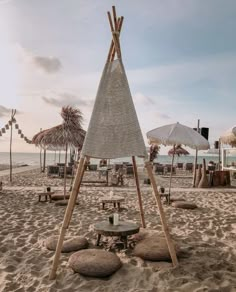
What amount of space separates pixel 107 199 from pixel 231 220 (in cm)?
335

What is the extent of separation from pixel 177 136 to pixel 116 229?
4.79m

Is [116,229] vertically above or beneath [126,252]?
above

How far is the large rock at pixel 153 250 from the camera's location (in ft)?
15.0

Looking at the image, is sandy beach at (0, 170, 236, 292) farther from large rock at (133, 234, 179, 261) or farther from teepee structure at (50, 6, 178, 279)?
teepee structure at (50, 6, 178, 279)

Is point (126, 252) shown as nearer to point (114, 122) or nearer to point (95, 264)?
point (95, 264)

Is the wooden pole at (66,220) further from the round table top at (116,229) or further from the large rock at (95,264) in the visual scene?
the round table top at (116,229)

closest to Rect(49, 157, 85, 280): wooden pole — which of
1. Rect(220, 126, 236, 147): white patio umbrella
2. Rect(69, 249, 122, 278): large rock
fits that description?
Rect(69, 249, 122, 278): large rock

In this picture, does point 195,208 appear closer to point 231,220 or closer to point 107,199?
point 231,220

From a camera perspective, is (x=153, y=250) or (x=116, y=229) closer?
(x=153, y=250)

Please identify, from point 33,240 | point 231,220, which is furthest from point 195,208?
point 33,240

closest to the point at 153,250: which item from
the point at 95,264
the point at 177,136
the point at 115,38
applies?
the point at 95,264

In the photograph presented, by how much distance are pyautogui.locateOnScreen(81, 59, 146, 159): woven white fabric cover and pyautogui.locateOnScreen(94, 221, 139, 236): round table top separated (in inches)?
53.8

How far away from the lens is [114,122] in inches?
181

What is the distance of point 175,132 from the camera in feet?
30.4
